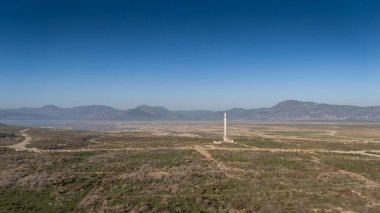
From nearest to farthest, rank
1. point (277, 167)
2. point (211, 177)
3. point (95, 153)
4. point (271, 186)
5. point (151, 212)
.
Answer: point (151, 212)
point (271, 186)
point (211, 177)
point (277, 167)
point (95, 153)

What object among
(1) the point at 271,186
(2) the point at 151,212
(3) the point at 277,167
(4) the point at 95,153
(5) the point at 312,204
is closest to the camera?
(2) the point at 151,212

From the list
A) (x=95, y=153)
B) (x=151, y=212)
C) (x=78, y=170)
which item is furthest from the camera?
(x=95, y=153)

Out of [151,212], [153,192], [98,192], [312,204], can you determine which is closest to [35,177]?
[98,192]

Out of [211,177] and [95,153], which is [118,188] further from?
[95,153]

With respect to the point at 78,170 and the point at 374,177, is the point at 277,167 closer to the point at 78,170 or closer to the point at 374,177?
the point at 374,177

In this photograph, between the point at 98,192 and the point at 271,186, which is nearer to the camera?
the point at 98,192

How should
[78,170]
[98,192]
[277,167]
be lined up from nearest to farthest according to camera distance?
[98,192], [78,170], [277,167]

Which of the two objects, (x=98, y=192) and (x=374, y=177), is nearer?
(x=98, y=192)

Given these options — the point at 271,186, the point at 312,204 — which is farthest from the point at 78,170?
the point at 312,204
